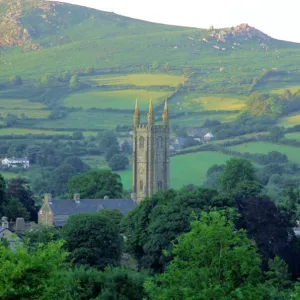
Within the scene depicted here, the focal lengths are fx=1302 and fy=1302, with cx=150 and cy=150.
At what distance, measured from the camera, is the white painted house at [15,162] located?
160 meters

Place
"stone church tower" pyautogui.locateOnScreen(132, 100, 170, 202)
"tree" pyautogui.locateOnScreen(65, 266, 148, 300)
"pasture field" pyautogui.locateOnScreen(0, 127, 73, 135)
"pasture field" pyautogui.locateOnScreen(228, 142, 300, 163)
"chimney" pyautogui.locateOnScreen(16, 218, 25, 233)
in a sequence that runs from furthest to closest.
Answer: "pasture field" pyautogui.locateOnScreen(0, 127, 73, 135)
"pasture field" pyautogui.locateOnScreen(228, 142, 300, 163)
"stone church tower" pyautogui.locateOnScreen(132, 100, 170, 202)
"chimney" pyautogui.locateOnScreen(16, 218, 25, 233)
"tree" pyautogui.locateOnScreen(65, 266, 148, 300)

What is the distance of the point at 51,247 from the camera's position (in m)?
38.4

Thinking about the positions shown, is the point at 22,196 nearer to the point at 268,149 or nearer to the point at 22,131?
the point at 268,149

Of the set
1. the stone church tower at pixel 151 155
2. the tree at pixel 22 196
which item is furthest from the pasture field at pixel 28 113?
the tree at pixel 22 196

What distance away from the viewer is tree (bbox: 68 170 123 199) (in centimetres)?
11106

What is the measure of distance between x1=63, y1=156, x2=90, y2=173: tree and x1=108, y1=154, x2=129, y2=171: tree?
362 centimetres

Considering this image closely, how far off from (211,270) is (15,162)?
12031 centimetres

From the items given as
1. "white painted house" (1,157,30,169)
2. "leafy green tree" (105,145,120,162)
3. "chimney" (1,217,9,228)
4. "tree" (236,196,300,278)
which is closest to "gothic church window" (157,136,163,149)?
"chimney" (1,217,9,228)

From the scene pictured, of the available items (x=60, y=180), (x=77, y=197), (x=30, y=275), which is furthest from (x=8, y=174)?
(x=30, y=275)

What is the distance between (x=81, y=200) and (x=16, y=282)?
65363mm

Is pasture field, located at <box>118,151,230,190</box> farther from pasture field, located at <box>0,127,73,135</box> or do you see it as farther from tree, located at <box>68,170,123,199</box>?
pasture field, located at <box>0,127,73,135</box>

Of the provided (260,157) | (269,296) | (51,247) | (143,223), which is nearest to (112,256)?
(143,223)

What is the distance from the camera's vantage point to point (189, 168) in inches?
6033

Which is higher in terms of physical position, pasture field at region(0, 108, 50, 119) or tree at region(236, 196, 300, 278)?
tree at region(236, 196, 300, 278)
